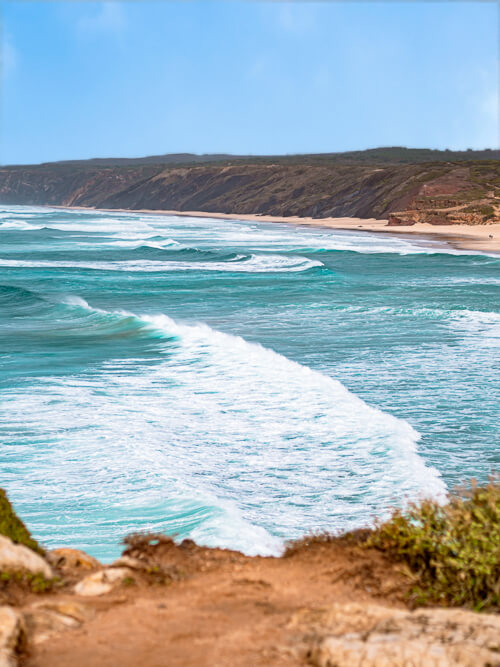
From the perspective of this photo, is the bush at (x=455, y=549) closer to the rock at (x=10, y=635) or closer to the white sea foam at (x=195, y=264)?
the rock at (x=10, y=635)

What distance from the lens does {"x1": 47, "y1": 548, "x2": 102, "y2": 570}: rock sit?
5.79 meters

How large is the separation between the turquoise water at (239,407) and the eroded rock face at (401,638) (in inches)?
141

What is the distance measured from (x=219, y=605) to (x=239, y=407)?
8629mm

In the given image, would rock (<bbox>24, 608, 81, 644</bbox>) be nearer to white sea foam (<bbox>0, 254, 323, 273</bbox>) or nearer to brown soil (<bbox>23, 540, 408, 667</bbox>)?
brown soil (<bbox>23, 540, 408, 667</bbox>)

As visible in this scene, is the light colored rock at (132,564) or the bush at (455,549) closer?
the bush at (455,549)

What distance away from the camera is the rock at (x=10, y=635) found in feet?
13.5

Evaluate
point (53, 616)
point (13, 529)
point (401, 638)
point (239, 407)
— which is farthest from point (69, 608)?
point (239, 407)

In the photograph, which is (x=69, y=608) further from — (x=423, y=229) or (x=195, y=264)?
(x=423, y=229)

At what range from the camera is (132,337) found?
21203 mm

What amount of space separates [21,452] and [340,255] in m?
38.4

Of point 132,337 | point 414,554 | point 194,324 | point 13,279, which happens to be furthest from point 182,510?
point 13,279

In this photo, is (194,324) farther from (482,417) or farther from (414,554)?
(414,554)

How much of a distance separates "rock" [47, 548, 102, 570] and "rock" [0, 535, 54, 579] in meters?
0.37

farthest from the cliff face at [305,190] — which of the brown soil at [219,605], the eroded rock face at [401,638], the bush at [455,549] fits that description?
the eroded rock face at [401,638]
